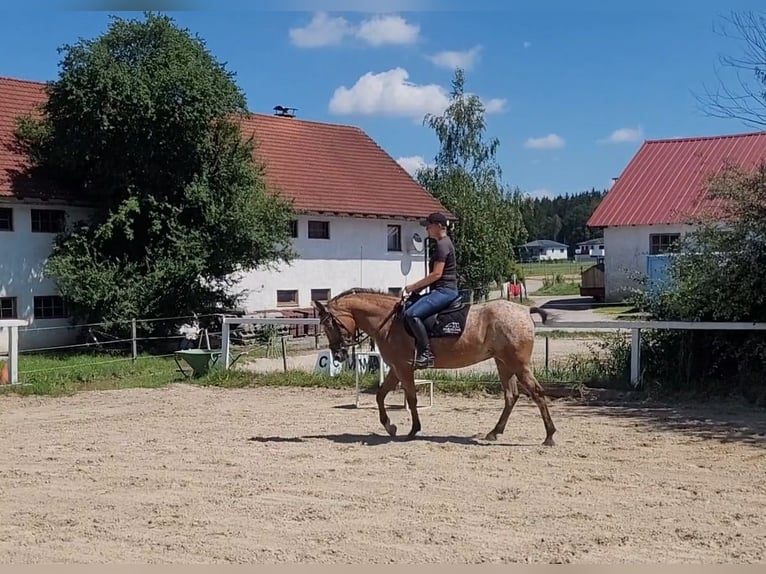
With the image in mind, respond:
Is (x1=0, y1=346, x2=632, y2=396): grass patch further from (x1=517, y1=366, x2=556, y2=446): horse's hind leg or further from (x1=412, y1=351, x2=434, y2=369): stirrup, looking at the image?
(x1=412, y1=351, x2=434, y2=369): stirrup

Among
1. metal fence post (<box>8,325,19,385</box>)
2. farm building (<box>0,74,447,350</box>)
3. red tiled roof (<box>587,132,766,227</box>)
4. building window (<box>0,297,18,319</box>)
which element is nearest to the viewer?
metal fence post (<box>8,325,19,385</box>)

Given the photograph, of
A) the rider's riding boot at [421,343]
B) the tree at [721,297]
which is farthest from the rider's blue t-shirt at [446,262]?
the tree at [721,297]

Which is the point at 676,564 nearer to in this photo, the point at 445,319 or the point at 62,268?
the point at 445,319

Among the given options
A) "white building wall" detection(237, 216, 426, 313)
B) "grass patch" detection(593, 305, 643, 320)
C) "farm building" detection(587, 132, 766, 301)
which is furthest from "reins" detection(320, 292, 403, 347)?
"farm building" detection(587, 132, 766, 301)

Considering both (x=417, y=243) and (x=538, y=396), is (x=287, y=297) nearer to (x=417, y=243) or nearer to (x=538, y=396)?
(x=417, y=243)

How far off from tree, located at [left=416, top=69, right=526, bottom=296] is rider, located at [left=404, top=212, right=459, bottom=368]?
2705 cm

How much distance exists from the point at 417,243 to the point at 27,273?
14934 mm

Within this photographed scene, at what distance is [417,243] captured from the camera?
32.8 meters

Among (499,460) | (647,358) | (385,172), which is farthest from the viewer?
(385,172)

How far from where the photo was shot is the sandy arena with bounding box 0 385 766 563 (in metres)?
5.59

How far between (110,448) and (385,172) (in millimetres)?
26377

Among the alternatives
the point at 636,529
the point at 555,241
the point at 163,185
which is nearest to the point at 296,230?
the point at 163,185

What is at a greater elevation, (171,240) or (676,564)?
(171,240)

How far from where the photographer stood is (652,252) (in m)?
34.7
